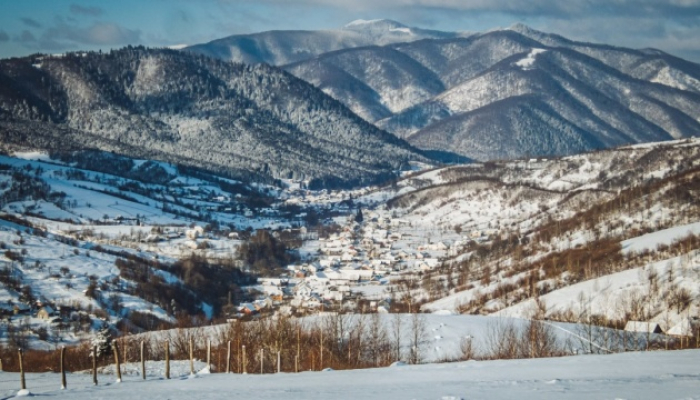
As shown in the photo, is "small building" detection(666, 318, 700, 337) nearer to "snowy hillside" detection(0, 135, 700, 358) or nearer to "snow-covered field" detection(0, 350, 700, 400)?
"snowy hillside" detection(0, 135, 700, 358)

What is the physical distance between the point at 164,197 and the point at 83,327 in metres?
124

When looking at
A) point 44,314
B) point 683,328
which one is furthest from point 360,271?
point 683,328

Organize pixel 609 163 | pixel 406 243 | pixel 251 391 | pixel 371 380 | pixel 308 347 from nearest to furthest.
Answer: pixel 251 391 < pixel 371 380 < pixel 308 347 < pixel 406 243 < pixel 609 163

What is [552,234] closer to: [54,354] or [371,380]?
[54,354]

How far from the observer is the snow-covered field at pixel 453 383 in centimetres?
2011

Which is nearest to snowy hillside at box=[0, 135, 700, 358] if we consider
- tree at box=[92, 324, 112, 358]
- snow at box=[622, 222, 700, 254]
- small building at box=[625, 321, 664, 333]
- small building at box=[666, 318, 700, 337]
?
snow at box=[622, 222, 700, 254]

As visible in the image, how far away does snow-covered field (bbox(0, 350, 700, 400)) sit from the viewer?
20.1 m

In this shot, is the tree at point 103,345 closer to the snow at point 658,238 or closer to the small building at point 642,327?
the small building at point 642,327

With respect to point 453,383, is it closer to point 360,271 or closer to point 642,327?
point 642,327

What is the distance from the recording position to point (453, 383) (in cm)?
2242

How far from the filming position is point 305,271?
113062mm

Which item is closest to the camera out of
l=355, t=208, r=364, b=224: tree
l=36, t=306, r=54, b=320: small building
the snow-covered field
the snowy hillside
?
the snow-covered field

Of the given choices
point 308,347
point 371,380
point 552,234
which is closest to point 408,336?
point 308,347

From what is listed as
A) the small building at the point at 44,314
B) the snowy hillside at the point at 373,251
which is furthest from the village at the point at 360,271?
the small building at the point at 44,314
